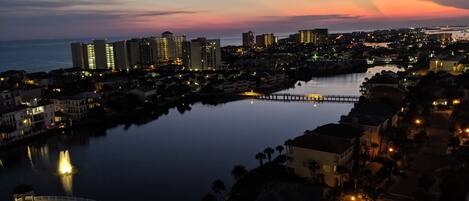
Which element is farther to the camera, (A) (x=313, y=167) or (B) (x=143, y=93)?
(B) (x=143, y=93)

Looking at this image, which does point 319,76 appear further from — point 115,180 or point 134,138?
point 115,180

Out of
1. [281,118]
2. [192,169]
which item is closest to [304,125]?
[281,118]

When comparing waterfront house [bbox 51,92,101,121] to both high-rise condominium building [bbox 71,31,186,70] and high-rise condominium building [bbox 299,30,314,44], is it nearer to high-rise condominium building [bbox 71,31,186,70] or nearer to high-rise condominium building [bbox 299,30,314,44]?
high-rise condominium building [bbox 71,31,186,70]

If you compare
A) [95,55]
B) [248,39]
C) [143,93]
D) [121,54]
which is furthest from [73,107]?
[248,39]

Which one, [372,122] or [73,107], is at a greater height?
[372,122]

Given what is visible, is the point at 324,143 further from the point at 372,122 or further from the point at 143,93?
the point at 143,93
